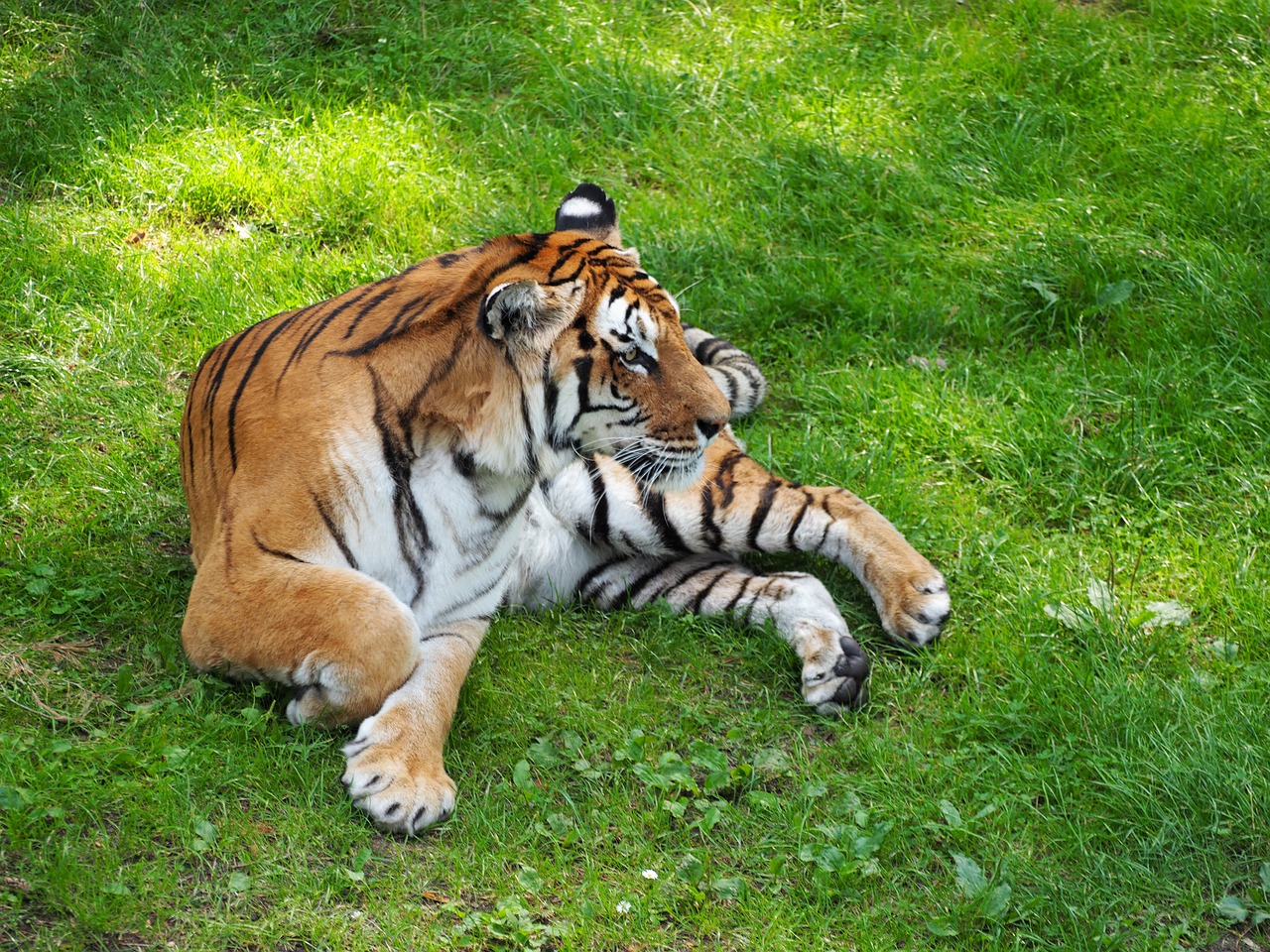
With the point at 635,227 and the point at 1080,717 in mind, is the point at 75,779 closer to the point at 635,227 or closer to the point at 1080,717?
the point at 1080,717

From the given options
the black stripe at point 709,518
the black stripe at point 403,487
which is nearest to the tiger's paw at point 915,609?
the black stripe at point 709,518

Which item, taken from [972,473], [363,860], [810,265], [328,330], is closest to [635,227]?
[810,265]

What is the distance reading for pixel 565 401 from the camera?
346 centimetres

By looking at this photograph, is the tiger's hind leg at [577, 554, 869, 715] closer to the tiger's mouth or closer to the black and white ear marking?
the tiger's mouth

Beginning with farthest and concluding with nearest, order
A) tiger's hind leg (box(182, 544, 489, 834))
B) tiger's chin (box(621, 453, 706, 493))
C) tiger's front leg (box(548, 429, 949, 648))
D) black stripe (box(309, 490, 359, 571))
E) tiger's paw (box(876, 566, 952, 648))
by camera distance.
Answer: tiger's front leg (box(548, 429, 949, 648))
tiger's paw (box(876, 566, 952, 648))
tiger's chin (box(621, 453, 706, 493))
black stripe (box(309, 490, 359, 571))
tiger's hind leg (box(182, 544, 489, 834))

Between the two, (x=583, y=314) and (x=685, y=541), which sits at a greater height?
(x=583, y=314)

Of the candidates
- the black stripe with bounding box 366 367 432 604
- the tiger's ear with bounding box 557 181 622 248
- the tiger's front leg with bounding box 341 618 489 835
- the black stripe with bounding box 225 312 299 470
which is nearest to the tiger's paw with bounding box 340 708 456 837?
the tiger's front leg with bounding box 341 618 489 835

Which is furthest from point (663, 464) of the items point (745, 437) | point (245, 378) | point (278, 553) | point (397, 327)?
point (745, 437)

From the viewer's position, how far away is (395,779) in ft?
10.6

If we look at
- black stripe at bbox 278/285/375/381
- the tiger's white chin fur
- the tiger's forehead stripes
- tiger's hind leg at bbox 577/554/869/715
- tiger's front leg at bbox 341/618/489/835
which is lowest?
tiger's hind leg at bbox 577/554/869/715

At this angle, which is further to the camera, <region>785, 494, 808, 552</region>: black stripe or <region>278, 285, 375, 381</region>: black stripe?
<region>785, 494, 808, 552</region>: black stripe

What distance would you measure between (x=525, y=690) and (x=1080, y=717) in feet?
5.09

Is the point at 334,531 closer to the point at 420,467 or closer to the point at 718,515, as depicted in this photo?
the point at 420,467

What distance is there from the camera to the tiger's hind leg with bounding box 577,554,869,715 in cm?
374
